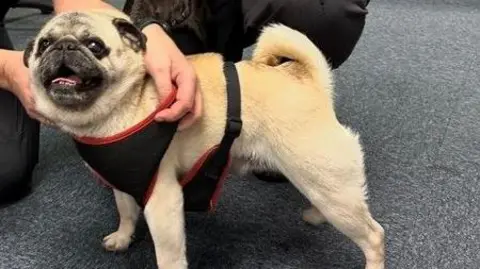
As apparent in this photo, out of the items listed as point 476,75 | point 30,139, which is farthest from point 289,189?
point 476,75

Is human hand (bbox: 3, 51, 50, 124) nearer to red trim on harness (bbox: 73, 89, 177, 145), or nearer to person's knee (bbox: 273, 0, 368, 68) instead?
red trim on harness (bbox: 73, 89, 177, 145)

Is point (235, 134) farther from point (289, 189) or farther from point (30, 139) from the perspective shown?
point (30, 139)

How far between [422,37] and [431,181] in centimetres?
102

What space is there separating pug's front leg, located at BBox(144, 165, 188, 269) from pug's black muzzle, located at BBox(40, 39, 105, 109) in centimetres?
16

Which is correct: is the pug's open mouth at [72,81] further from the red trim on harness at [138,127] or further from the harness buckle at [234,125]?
the harness buckle at [234,125]

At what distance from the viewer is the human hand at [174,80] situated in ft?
2.69

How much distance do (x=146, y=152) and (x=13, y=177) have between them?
1.49ft

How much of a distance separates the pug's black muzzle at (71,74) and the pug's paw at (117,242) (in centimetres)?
32

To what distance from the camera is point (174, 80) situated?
2.78 ft

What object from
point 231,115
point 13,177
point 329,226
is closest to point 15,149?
point 13,177

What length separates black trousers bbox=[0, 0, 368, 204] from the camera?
1034mm

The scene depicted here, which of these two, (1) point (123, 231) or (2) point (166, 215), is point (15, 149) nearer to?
(1) point (123, 231)

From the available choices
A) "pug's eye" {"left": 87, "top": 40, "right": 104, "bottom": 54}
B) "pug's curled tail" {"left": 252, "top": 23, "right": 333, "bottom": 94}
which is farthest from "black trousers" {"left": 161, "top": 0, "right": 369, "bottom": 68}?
"pug's eye" {"left": 87, "top": 40, "right": 104, "bottom": 54}

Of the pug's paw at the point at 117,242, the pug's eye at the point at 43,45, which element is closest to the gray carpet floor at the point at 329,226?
the pug's paw at the point at 117,242
